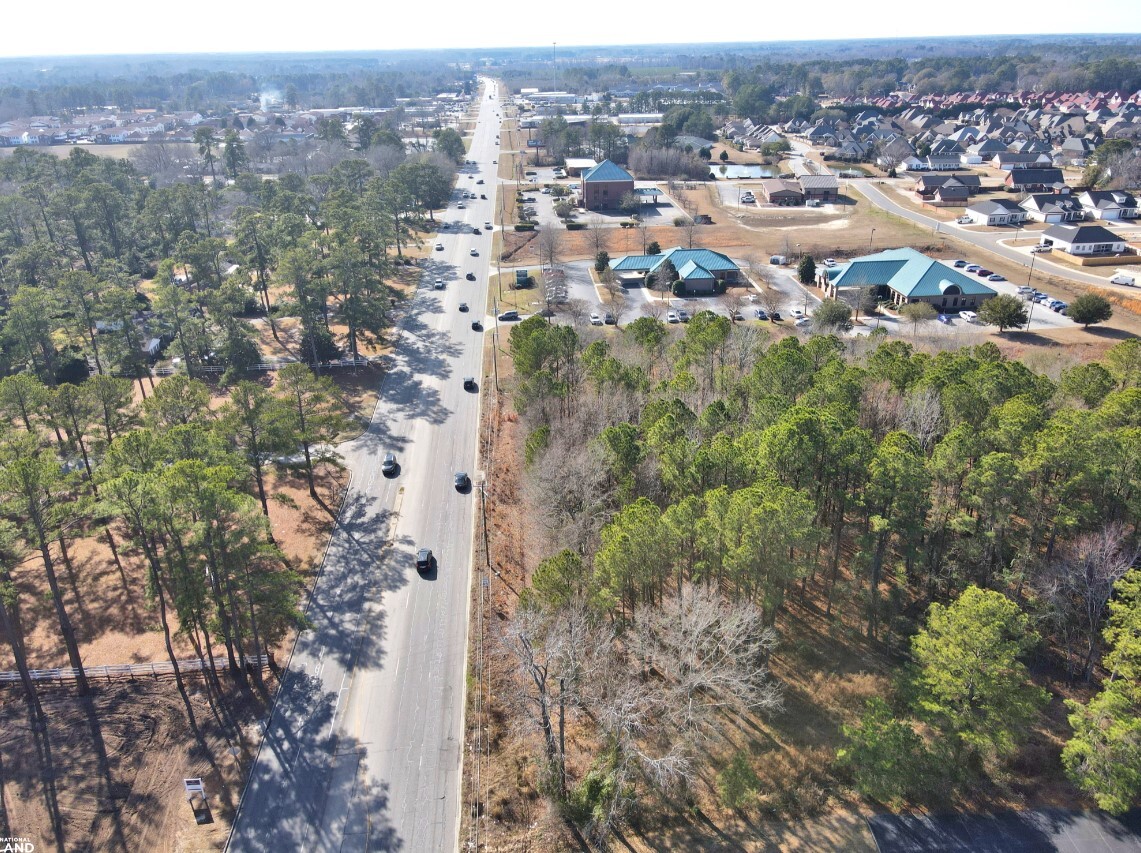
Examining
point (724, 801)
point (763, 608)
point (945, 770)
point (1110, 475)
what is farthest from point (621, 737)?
point (1110, 475)

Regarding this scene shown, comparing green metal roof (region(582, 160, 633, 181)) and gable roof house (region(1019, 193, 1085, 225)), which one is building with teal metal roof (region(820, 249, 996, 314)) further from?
green metal roof (region(582, 160, 633, 181))

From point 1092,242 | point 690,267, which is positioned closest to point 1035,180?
point 1092,242

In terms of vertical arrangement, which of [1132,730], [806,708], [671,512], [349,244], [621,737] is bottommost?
[806,708]

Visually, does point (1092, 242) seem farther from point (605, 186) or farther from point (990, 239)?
point (605, 186)

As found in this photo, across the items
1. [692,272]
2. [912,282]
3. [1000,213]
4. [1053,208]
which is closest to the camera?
[912,282]

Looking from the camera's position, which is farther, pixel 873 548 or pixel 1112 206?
pixel 1112 206

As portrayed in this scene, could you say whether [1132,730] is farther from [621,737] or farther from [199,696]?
[199,696]
